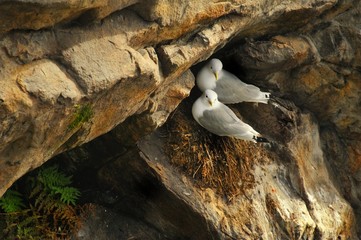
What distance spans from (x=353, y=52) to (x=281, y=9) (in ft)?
5.34

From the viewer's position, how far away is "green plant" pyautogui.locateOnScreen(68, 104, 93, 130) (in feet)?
15.8

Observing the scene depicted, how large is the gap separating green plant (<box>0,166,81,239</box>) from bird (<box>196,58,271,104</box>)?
2.24 meters

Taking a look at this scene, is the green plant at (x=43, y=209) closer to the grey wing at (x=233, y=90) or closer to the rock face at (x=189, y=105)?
the rock face at (x=189, y=105)

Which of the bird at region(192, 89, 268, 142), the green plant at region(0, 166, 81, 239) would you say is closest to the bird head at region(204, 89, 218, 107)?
the bird at region(192, 89, 268, 142)

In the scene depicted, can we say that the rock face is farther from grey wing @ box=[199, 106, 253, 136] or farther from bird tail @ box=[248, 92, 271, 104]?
bird tail @ box=[248, 92, 271, 104]

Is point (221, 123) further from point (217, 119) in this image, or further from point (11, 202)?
point (11, 202)

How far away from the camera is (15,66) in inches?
171

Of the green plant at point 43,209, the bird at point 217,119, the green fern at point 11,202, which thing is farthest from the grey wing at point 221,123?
the green fern at point 11,202

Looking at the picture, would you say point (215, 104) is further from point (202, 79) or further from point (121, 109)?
point (121, 109)

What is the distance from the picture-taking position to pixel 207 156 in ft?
23.6

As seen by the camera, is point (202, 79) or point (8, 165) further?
point (202, 79)

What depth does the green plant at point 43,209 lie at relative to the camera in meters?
6.27

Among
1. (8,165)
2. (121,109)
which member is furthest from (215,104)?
(8,165)

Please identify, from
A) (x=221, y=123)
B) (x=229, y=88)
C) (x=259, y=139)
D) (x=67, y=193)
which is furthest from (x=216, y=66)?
(x=67, y=193)
